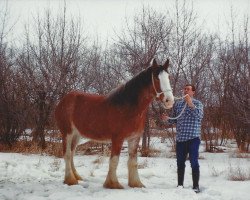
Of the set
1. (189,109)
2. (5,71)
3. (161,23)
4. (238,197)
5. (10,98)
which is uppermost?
(161,23)

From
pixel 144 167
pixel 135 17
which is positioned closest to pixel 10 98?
pixel 135 17

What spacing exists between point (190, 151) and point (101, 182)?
5.98 feet

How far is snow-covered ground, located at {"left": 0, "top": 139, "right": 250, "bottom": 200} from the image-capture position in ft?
17.4

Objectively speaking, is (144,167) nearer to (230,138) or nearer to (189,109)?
(189,109)

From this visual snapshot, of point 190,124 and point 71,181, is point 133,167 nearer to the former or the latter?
point 71,181

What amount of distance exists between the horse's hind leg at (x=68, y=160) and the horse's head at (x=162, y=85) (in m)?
2.14

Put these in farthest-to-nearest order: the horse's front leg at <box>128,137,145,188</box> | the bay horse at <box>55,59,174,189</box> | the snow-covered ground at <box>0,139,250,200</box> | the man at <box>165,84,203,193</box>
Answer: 1. the horse's front leg at <box>128,137,145,188</box>
2. the man at <box>165,84,203,193</box>
3. the bay horse at <box>55,59,174,189</box>
4. the snow-covered ground at <box>0,139,250,200</box>

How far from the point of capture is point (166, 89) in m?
5.43

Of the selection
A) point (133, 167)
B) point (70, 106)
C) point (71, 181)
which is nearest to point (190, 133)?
point (133, 167)

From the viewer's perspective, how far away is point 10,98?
42.0 feet

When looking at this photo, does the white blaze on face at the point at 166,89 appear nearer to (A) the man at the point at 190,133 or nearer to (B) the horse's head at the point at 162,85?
(B) the horse's head at the point at 162,85

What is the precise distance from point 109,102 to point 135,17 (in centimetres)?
719

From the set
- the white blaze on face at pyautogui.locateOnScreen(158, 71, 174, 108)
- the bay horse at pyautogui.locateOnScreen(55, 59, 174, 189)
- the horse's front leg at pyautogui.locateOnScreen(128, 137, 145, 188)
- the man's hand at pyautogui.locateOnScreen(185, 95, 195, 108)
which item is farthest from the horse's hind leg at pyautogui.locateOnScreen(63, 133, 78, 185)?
the man's hand at pyautogui.locateOnScreen(185, 95, 195, 108)

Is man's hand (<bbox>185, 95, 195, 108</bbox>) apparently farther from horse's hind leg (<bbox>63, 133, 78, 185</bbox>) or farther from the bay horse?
horse's hind leg (<bbox>63, 133, 78, 185</bbox>)
